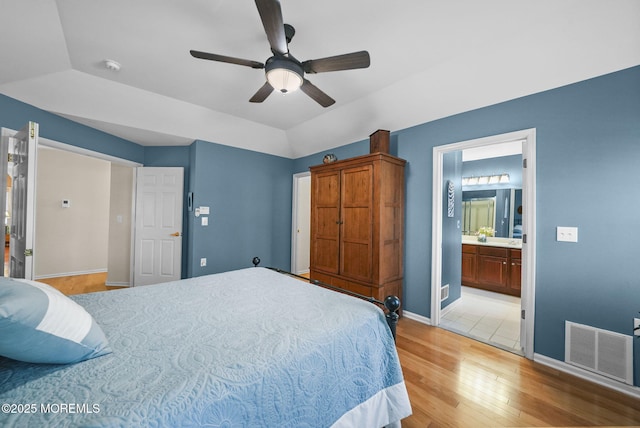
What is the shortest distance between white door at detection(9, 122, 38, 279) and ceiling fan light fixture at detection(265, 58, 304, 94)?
6.54ft

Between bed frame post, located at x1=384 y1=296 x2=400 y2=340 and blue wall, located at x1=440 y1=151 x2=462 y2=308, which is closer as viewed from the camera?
bed frame post, located at x1=384 y1=296 x2=400 y2=340

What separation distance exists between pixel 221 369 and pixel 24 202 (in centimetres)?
246

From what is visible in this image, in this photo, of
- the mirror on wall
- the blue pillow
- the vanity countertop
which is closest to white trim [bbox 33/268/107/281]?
the blue pillow

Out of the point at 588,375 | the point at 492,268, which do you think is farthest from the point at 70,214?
the point at 492,268

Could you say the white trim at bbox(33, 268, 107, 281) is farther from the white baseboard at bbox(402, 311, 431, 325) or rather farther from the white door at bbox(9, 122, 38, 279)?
the white baseboard at bbox(402, 311, 431, 325)

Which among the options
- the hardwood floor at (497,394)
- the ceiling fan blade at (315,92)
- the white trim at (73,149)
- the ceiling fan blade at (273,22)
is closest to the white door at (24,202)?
the white trim at (73,149)

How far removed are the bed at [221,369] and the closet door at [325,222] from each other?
62.7 inches

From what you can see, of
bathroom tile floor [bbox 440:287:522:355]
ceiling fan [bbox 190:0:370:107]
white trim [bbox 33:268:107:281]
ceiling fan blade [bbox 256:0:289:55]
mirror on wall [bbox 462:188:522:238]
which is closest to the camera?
ceiling fan blade [bbox 256:0:289:55]

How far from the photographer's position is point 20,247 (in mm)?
2137

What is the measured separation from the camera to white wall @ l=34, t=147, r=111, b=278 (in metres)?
4.68

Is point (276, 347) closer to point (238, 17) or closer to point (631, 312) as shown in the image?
point (238, 17)

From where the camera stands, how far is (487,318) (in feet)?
10.6

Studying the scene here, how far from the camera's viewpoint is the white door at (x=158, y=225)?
3.96 meters

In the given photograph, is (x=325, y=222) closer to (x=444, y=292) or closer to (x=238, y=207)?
(x=238, y=207)
